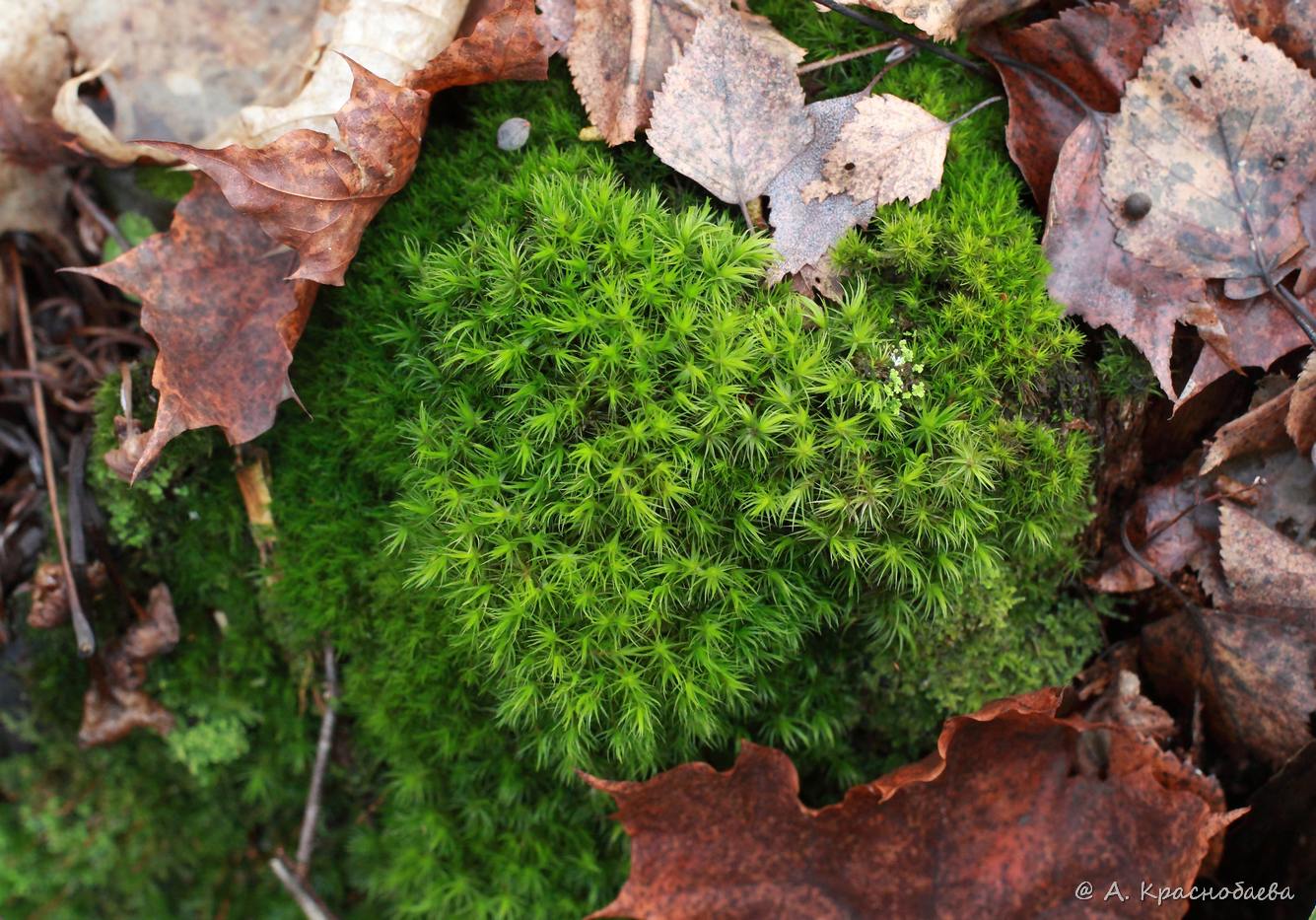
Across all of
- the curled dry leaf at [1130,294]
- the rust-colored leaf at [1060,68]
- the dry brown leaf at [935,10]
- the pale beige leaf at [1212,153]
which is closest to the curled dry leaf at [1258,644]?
the curled dry leaf at [1130,294]

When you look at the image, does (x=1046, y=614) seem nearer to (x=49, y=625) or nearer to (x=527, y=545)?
(x=527, y=545)

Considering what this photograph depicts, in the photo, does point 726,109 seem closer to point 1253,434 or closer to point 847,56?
point 847,56

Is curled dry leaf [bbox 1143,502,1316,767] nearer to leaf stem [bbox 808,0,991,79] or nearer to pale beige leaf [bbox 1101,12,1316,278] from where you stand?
pale beige leaf [bbox 1101,12,1316,278]

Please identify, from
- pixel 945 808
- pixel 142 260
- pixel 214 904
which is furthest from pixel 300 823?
pixel 945 808

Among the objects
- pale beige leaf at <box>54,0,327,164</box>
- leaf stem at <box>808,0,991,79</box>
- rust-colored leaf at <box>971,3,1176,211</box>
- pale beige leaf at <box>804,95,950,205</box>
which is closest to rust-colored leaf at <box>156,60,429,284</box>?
pale beige leaf at <box>54,0,327,164</box>

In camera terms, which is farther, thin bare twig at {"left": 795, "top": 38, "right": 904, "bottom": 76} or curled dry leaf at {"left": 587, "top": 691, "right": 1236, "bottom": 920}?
thin bare twig at {"left": 795, "top": 38, "right": 904, "bottom": 76}

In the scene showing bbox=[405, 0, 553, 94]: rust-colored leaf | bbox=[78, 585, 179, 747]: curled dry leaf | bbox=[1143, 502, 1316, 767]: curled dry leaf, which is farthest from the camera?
bbox=[78, 585, 179, 747]: curled dry leaf
